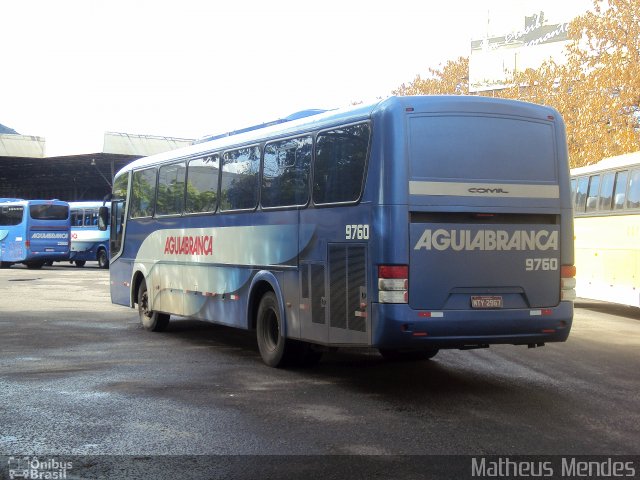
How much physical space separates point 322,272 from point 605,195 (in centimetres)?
1137

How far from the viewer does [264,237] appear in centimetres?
1156

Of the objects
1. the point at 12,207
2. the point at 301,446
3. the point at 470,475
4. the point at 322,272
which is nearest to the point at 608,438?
the point at 470,475

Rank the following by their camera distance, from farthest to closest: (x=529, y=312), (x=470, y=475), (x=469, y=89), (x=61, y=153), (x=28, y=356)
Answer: (x=469, y=89) < (x=61, y=153) < (x=28, y=356) < (x=529, y=312) < (x=470, y=475)

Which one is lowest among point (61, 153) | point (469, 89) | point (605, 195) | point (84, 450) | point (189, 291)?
point (84, 450)

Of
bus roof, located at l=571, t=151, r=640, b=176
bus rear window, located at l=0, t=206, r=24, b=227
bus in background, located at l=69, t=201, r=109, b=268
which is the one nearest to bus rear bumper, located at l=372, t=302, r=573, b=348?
bus roof, located at l=571, t=151, r=640, b=176

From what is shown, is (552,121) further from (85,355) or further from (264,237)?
(85,355)

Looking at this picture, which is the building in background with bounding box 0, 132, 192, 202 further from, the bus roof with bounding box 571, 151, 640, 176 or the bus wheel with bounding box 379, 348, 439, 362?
the bus wheel with bounding box 379, 348, 439, 362

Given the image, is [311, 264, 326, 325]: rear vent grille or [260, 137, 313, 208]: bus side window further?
[260, 137, 313, 208]: bus side window

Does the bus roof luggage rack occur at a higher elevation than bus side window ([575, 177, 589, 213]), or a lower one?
higher

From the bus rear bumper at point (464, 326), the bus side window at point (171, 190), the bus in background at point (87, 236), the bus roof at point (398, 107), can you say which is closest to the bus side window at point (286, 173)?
the bus roof at point (398, 107)

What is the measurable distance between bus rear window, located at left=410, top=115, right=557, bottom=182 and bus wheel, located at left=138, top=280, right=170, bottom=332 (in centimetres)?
751

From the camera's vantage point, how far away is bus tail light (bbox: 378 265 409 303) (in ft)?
29.5

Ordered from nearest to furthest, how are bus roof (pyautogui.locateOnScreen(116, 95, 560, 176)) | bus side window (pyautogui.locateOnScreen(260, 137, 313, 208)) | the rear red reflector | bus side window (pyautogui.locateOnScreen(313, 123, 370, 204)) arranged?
the rear red reflector, bus roof (pyautogui.locateOnScreen(116, 95, 560, 176)), bus side window (pyautogui.locateOnScreen(313, 123, 370, 204)), bus side window (pyautogui.locateOnScreen(260, 137, 313, 208))

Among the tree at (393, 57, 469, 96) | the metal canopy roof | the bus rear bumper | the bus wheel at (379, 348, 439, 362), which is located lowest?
the bus wheel at (379, 348, 439, 362)
